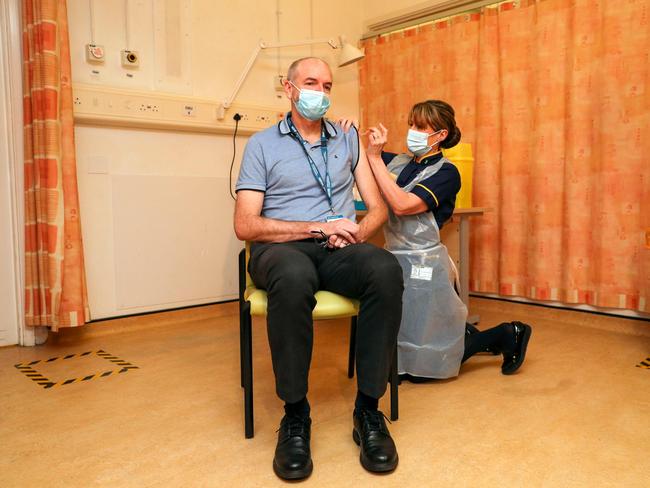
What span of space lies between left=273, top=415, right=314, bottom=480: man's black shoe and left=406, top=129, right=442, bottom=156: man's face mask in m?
1.08

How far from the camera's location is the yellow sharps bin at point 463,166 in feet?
9.25

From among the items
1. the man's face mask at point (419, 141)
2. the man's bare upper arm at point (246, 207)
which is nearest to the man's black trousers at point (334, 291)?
the man's bare upper arm at point (246, 207)

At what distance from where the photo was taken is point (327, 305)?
1.47 meters

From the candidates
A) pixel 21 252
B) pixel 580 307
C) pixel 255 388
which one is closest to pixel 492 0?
pixel 580 307

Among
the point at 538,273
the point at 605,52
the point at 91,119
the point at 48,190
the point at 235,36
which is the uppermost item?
the point at 235,36

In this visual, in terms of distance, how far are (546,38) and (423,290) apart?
1675mm

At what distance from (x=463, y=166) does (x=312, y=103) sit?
1378 mm

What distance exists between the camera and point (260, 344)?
252 cm

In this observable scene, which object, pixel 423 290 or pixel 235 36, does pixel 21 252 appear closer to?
pixel 235 36

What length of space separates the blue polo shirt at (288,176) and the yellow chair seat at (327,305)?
27 centimetres

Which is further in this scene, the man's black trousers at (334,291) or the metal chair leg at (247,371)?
the metal chair leg at (247,371)

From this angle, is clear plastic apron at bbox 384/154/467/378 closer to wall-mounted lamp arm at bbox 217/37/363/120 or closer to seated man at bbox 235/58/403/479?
seated man at bbox 235/58/403/479

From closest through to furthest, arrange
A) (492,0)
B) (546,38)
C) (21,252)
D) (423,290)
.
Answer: (423,290) → (21,252) → (546,38) → (492,0)

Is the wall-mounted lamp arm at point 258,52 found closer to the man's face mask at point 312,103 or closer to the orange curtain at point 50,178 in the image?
the orange curtain at point 50,178
